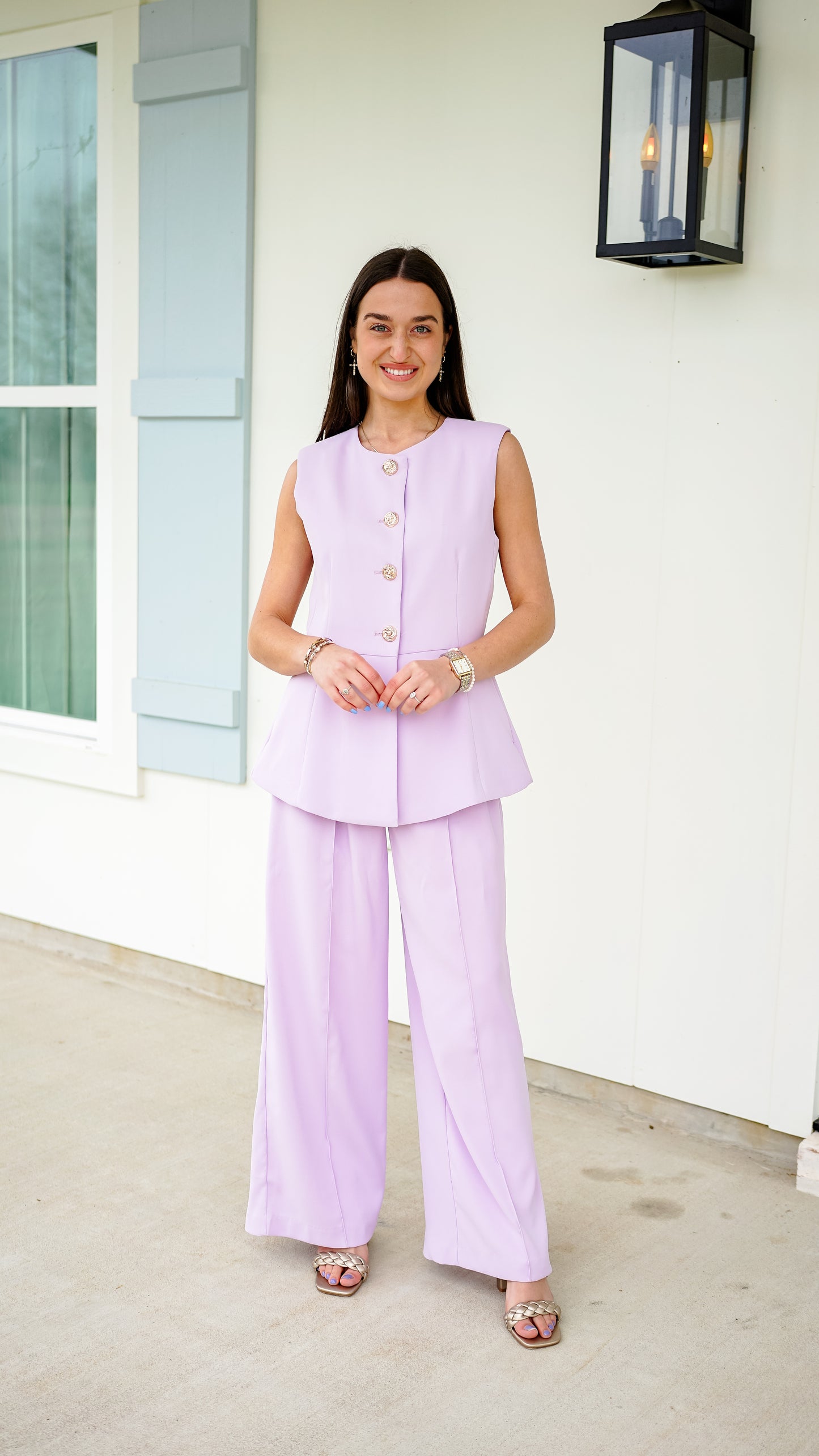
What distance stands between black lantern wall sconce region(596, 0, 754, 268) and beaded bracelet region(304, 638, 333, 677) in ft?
3.30

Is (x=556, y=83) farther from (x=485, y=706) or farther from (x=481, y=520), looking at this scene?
(x=485, y=706)

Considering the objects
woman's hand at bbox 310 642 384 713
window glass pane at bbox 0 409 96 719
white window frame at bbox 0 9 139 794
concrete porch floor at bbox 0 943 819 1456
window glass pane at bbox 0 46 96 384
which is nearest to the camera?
concrete porch floor at bbox 0 943 819 1456

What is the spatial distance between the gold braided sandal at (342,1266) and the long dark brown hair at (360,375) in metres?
1.39

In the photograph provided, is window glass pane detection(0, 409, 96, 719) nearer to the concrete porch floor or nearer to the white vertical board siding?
the white vertical board siding

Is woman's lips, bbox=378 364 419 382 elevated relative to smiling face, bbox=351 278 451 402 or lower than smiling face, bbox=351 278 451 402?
lower

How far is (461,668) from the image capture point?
213cm

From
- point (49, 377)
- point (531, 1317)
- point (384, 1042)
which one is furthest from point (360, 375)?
point (49, 377)

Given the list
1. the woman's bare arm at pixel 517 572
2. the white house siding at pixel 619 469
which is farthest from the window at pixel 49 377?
the woman's bare arm at pixel 517 572

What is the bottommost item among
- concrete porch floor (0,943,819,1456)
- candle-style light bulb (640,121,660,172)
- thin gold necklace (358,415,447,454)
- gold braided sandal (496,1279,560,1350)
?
concrete porch floor (0,943,819,1456)

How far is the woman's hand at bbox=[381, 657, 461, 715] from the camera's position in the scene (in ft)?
6.79

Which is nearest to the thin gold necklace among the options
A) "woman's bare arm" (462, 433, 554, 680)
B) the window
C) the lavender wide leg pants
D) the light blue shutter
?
"woman's bare arm" (462, 433, 554, 680)

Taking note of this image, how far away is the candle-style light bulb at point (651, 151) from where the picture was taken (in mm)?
2555

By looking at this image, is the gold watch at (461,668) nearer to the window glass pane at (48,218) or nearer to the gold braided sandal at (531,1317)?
the gold braided sandal at (531,1317)

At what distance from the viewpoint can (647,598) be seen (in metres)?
2.93
